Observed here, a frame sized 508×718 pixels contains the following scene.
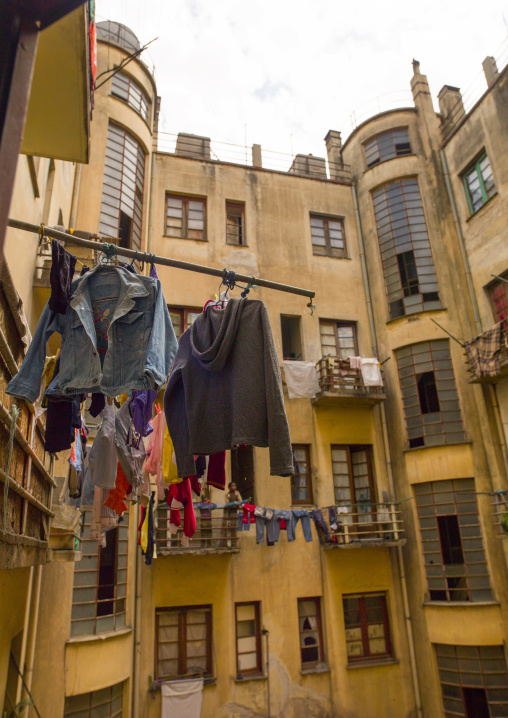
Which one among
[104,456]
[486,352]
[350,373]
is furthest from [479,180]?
[104,456]

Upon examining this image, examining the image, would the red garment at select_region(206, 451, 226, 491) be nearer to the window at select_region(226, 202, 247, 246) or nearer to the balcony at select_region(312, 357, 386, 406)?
→ the balcony at select_region(312, 357, 386, 406)

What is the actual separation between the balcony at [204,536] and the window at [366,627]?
13.9 ft

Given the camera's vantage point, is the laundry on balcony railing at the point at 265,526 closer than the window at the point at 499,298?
Yes

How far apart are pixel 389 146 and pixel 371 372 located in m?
9.64

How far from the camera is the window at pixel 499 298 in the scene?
15.6 m

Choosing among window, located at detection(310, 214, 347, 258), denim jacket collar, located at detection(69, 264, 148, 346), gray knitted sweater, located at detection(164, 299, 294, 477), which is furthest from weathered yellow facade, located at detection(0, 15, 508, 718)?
gray knitted sweater, located at detection(164, 299, 294, 477)

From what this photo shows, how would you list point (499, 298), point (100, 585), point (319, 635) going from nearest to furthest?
point (100, 585)
point (319, 635)
point (499, 298)

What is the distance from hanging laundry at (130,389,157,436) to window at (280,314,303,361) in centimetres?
1090

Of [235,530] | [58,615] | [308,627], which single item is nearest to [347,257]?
[235,530]

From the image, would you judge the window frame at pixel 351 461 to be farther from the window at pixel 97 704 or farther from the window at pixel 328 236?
the window at pixel 97 704

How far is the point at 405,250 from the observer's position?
18.2 meters

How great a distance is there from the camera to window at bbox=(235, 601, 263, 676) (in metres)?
13.7

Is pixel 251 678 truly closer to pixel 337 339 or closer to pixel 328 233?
pixel 337 339

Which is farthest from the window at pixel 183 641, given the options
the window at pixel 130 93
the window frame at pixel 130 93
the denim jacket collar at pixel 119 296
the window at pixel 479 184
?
the window at pixel 130 93
